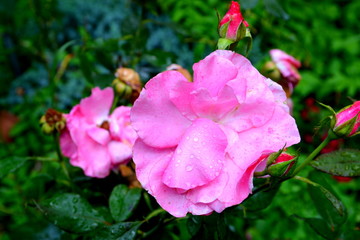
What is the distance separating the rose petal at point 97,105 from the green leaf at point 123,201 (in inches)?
A: 4.6

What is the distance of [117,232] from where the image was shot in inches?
19.7

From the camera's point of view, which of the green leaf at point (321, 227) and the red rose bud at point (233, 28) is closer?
the red rose bud at point (233, 28)

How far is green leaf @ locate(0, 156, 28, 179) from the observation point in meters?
0.63

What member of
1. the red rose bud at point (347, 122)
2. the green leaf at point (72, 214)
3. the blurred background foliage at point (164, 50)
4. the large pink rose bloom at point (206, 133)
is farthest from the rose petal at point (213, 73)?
the blurred background foliage at point (164, 50)

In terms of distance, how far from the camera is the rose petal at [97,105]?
0.60 meters

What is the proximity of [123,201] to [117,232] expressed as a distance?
0.17ft

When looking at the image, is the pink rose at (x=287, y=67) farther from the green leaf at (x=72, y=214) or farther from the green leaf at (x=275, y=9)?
the green leaf at (x=72, y=214)

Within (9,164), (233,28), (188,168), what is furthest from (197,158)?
(9,164)

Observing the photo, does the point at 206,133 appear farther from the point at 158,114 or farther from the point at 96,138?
the point at 96,138

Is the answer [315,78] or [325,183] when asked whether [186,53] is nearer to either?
[315,78]

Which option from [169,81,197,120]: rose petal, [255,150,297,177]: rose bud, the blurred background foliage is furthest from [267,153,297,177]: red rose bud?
the blurred background foliage

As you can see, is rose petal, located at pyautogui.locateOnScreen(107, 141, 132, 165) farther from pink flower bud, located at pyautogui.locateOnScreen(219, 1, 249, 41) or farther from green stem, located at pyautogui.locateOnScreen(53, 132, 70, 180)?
pink flower bud, located at pyautogui.locateOnScreen(219, 1, 249, 41)

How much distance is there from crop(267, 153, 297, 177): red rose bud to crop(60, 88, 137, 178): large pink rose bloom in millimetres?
211

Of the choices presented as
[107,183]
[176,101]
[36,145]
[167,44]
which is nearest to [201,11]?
[167,44]
